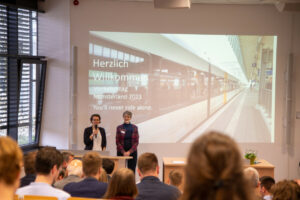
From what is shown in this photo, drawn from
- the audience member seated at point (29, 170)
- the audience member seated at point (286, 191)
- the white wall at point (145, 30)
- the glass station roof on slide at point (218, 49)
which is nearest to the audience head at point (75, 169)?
the audience member seated at point (29, 170)

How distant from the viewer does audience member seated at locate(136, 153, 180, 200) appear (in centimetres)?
315

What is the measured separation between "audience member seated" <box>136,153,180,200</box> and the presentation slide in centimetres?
466

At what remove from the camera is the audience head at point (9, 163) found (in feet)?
4.37

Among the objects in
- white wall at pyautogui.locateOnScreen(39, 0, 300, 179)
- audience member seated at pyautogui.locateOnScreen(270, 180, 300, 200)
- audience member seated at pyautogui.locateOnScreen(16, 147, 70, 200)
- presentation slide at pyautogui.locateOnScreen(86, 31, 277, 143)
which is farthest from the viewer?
presentation slide at pyautogui.locateOnScreen(86, 31, 277, 143)

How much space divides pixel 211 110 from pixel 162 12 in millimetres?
2341

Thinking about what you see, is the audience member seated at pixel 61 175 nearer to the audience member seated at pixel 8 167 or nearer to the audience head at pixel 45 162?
the audience head at pixel 45 162

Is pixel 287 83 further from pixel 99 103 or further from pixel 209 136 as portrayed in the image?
pixel 209 136

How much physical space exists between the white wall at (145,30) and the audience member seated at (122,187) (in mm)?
5177

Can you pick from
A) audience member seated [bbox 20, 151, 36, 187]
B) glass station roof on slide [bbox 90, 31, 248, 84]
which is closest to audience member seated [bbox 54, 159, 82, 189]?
audience member seated [bbox 20, 151, 36, 187]

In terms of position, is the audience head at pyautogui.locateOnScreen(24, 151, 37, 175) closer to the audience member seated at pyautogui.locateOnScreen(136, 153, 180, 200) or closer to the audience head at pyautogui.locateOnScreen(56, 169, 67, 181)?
the audience head at pyautogui.locateOnScreen(56, 169, 67, 181)

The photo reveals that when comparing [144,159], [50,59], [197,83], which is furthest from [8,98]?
[144,159]

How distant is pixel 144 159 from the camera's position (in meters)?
3.65

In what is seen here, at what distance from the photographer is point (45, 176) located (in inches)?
119

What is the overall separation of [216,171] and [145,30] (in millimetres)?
7225
